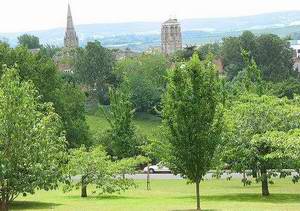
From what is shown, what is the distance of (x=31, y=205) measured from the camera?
34.1 meters

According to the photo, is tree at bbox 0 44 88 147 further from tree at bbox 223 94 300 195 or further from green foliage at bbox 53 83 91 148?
tree at bbox 223 94 300 195

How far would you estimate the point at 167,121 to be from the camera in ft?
93.0

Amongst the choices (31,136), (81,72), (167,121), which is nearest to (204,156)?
(167,121)

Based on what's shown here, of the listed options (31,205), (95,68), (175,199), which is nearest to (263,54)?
(95,68)

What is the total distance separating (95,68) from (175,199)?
8394cm

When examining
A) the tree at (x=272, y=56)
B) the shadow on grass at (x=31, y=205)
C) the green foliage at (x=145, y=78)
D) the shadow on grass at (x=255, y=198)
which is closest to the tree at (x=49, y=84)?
the shadow on grass at (x=31, y=205)

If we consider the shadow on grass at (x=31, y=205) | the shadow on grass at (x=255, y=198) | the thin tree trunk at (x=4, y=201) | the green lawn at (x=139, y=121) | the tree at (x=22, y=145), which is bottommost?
the green lawn at (x=139, y=121)

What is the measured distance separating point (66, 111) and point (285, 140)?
120 ft

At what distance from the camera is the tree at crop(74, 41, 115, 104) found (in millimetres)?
118812

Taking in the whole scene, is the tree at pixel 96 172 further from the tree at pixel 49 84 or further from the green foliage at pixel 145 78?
the green foliage at pixel 145 78

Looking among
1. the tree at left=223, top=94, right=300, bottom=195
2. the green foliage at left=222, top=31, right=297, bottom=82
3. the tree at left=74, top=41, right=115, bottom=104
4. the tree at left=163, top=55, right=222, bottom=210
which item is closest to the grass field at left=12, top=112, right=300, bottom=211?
the tree at left=223, top=94, right=300, bottom=195

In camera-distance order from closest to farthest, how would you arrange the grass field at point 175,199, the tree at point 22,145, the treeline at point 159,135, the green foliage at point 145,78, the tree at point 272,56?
1. the tree at point 22,145
2. the treeline at point 159,135
3. the grass field at point 175,199
4. the green foliage at point 145,78
5. the tree at point 272,56

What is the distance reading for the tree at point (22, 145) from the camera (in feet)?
75.6

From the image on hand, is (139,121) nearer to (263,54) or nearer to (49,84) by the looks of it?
(263,54)
